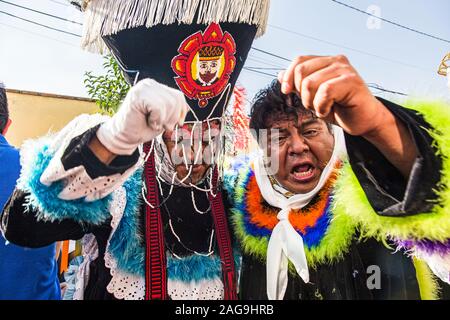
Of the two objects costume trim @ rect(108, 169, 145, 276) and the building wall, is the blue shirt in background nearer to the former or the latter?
costume trim @ rect(108, 169, 145, 276)

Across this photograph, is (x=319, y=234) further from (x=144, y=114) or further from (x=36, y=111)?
(x=36, y=111)

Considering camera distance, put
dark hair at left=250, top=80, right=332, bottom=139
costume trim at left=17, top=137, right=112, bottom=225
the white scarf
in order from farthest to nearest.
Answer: dark hair at left=250, top=80, right=332, bottom=139
the white scarf
costume trim at left=17, top=137, right=112, bottom=225

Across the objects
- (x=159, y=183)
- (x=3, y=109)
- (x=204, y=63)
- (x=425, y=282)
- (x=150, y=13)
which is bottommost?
(x=425, y=282)

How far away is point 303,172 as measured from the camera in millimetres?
1634

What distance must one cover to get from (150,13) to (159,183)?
1.96 ft

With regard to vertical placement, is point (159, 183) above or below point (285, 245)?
above

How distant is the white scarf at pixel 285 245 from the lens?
1.46 metres

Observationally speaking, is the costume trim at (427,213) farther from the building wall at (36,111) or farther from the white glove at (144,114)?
the building wall at (36,111)

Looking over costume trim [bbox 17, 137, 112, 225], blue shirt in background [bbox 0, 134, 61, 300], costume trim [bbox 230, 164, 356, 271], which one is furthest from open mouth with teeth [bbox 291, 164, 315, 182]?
blue shirt in background [bbox 0, 134, 61, 300]

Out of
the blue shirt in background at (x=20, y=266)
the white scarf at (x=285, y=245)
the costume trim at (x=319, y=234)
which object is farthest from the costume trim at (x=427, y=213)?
the blue shirt in background at (x=20, y=266)

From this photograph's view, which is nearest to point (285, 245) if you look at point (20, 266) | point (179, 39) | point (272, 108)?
point (272, 108)

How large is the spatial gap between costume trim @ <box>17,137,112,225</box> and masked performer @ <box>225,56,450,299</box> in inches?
24.3

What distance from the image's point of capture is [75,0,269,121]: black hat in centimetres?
133
